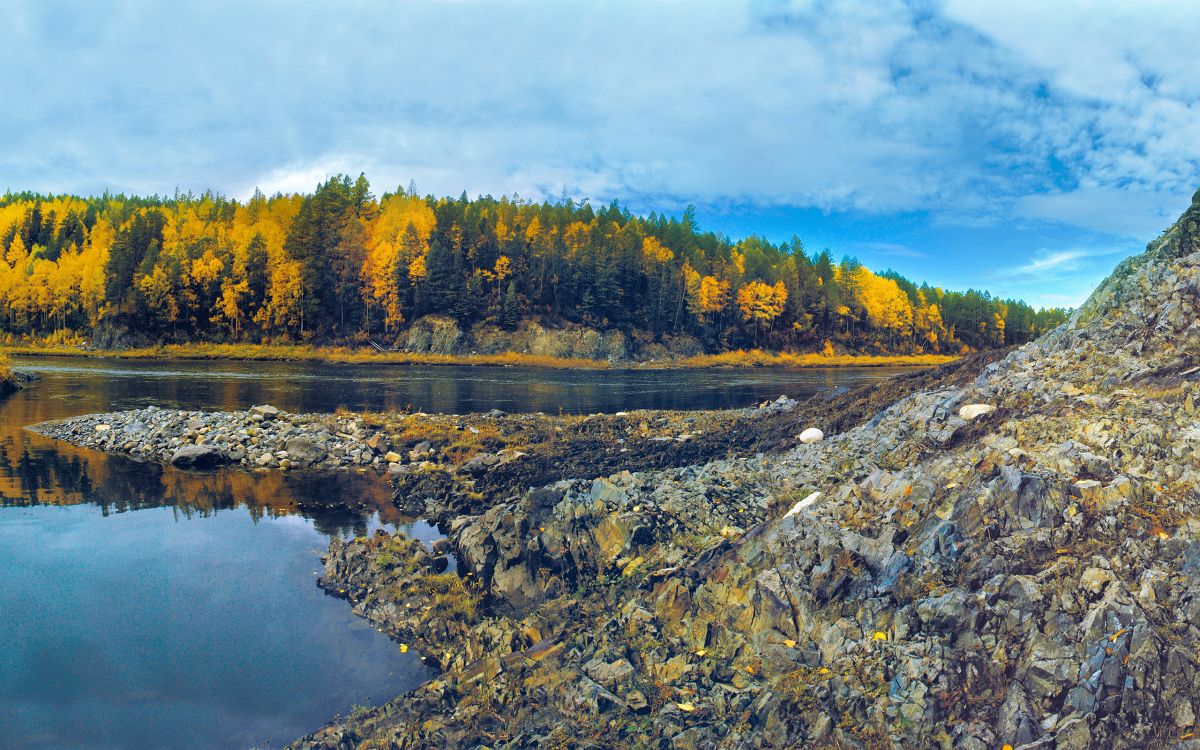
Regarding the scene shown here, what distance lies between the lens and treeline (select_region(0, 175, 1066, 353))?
79.3m

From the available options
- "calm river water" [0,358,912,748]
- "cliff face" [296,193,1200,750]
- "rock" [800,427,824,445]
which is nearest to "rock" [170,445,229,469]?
"calm river water" [0,358,912,748]

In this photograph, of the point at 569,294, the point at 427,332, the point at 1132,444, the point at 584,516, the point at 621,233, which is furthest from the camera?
the point at 621,233

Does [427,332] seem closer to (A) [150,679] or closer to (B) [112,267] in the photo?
(B) [112,267]

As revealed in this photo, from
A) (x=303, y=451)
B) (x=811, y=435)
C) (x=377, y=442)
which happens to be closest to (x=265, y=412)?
(x=303, y=451)

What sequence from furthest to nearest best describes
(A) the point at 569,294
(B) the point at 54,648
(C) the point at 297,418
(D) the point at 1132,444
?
(A) the point at 569,294 → (C) the point at 297,418 → (B) the point at 54,648 → (D) the point at 1132,444

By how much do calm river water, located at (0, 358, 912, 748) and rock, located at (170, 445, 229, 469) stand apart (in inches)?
27.5

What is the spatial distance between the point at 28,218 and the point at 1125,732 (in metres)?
159

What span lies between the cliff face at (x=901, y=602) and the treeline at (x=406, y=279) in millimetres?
71746

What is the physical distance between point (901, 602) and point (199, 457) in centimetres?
2136

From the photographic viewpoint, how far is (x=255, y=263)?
264ft

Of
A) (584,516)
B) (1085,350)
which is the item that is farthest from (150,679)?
(1085,350)

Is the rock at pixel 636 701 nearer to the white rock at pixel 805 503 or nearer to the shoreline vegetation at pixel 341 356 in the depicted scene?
the white rock at pixel 805 503

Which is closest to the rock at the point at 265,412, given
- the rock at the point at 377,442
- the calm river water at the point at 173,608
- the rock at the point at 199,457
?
the rock at the point at 199,457

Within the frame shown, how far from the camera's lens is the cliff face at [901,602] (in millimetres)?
6066
